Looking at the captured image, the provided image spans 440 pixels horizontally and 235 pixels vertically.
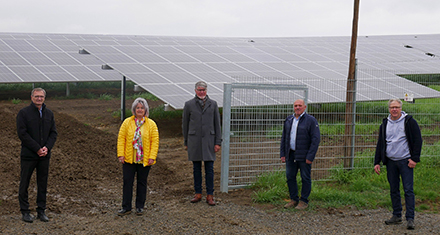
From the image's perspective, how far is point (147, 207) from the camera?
20.1ft

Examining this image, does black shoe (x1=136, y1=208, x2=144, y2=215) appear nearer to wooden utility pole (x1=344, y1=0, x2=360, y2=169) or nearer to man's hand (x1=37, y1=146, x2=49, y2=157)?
man's hand (x1=37, y1=146, x2=49, y2=157)

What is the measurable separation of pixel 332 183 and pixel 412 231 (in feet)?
7.14

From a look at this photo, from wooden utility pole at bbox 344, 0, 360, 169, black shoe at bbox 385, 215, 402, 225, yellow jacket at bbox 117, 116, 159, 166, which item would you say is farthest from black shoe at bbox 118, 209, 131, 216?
wooden utility pole at bbox 344, 0, 360, 169

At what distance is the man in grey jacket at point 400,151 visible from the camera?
553 cm

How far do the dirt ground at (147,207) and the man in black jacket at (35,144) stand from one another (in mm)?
250

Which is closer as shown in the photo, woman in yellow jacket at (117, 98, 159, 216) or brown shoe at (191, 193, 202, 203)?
woman in yellow jacket at (117, 98, 159, 216)

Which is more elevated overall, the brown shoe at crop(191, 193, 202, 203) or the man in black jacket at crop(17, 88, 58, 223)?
the man in black jacket at crop(17, 88, 58, 223)

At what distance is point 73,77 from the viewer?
18.4 m

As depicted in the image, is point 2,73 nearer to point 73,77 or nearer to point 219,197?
point 73,77

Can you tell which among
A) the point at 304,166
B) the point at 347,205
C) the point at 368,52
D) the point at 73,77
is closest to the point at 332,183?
the point at 347,205

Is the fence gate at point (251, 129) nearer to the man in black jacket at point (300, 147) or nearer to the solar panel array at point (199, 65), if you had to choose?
the man in black jacket at point (300, 147)

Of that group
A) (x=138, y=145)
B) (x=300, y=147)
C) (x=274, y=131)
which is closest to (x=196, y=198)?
(x=138, y=145)

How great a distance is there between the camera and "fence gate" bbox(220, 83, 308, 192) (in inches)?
270

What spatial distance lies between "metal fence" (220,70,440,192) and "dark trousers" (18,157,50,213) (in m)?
2.54
